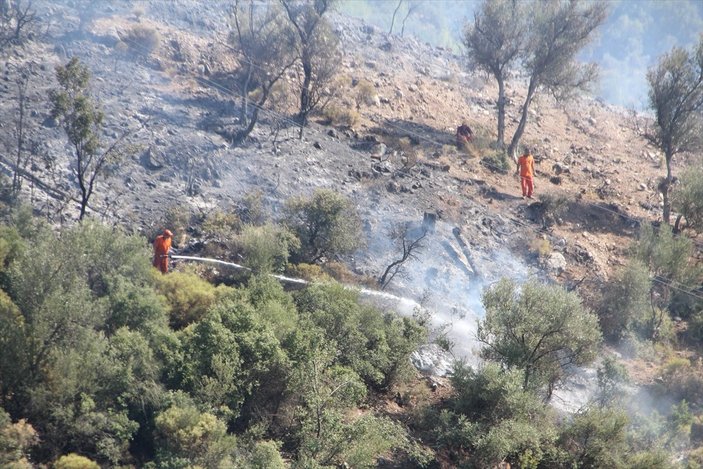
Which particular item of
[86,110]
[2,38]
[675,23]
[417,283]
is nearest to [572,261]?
[417,283]

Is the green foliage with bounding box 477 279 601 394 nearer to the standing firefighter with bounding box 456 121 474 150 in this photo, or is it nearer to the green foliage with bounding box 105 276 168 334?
the green foliage with bounding box 105 276 168 334

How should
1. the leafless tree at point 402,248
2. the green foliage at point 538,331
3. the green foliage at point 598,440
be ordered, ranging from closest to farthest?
1. the green foliage at point 598,440
2. the green foliage at point 538,331
3. the leafless tree at point 402,248

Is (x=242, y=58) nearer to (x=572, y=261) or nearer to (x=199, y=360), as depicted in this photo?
(x=572, y=261)

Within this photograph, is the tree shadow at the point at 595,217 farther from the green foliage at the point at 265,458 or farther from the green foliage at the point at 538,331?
the green foliage at the point at 265,458

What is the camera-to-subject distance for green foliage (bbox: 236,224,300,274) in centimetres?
1586

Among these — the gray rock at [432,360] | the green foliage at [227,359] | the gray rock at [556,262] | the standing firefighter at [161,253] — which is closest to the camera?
the green foliage at [227,359]

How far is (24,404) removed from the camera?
10414 mm

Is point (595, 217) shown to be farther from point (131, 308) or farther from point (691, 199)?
point (131, 308)

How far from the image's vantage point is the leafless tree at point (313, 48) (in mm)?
23750

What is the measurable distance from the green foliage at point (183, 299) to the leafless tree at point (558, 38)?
15.6 metres

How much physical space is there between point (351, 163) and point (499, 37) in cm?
869

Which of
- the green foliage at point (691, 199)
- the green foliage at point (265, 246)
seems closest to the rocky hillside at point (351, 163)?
the green foliage at point (265, 246)

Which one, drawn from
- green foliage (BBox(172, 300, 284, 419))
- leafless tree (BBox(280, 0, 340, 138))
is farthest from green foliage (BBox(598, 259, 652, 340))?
leafless tree (BBox(280, 0, 340, 138))

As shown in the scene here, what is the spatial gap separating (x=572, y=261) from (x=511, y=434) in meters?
9.98
